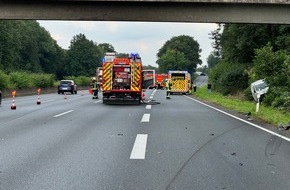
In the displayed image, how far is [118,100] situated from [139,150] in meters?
17.4

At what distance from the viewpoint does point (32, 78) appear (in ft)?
169

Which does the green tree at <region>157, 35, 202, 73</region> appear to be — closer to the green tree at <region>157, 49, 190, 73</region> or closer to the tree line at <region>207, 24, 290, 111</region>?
the green tree at <region>157, 49, 190, 73</region>

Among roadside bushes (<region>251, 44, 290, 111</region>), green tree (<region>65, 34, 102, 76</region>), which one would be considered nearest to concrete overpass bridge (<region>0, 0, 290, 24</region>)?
roadside bushes (<region>251, 44, 290, 111</region>)

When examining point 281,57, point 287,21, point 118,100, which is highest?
point 287,21

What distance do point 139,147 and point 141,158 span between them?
1205 mm

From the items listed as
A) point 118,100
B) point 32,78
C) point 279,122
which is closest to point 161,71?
point 32,78

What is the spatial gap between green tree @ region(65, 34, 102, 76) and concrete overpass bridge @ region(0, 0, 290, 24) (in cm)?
10921

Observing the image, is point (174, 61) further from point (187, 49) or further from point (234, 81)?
point (234, 81)

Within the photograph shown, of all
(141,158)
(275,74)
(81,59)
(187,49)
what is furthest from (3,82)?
(187,49)

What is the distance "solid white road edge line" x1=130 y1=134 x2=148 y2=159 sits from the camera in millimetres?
7732

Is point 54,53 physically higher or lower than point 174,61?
Result: higher

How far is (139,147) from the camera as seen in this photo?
870 centimetres

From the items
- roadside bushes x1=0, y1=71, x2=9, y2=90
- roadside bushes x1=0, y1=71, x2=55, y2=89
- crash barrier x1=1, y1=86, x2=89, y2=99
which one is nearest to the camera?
roadside bushes x1=0, y1=71, x2=9, y2=90

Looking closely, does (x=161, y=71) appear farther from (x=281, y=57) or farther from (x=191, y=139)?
(x=191, y=139)
